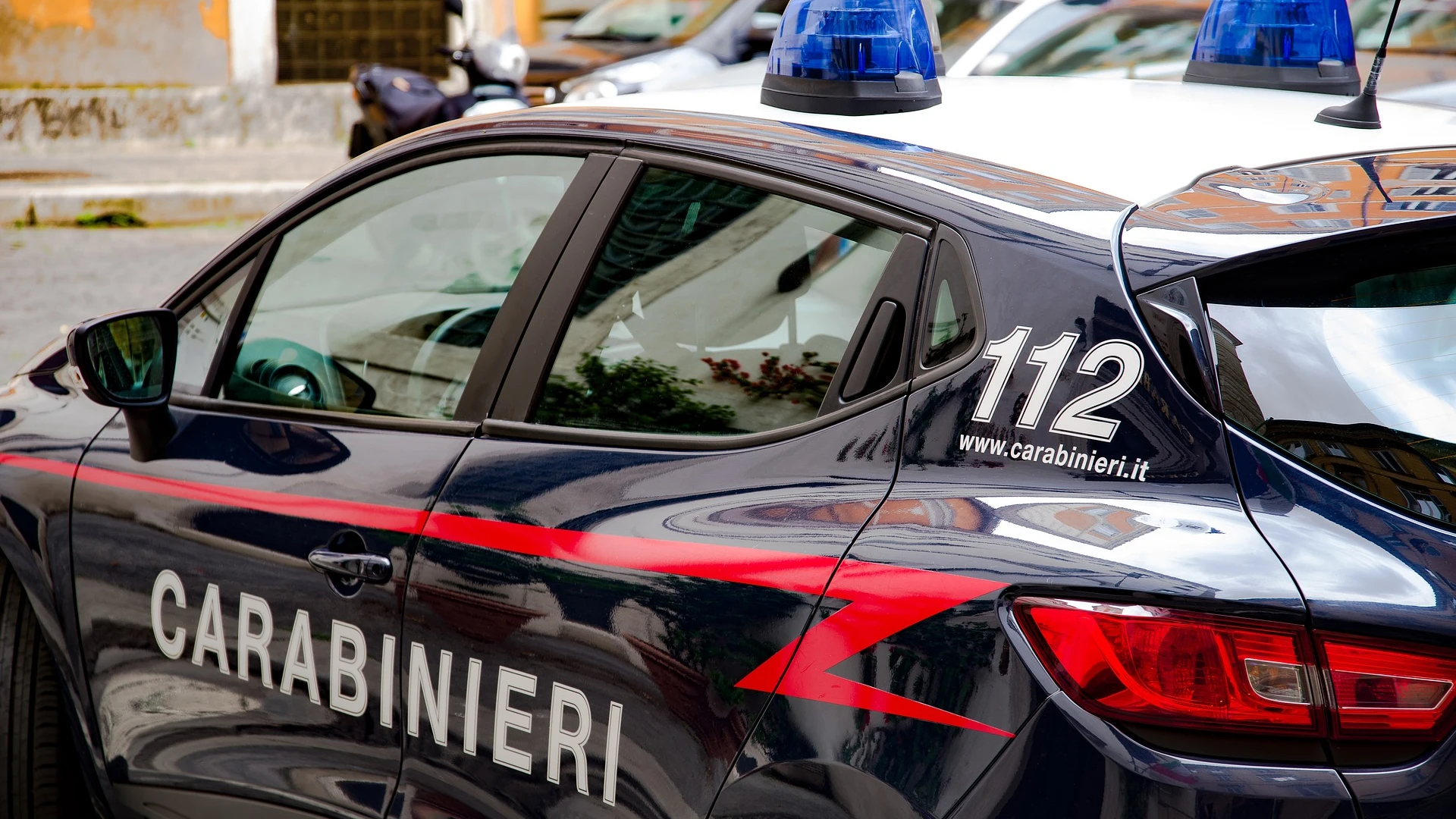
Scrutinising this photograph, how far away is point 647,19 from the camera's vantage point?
36.1ft

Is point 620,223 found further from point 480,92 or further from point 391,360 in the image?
point 480,92

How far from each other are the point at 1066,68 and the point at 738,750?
6349mm

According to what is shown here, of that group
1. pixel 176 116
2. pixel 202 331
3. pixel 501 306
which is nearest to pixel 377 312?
pixel 202 331

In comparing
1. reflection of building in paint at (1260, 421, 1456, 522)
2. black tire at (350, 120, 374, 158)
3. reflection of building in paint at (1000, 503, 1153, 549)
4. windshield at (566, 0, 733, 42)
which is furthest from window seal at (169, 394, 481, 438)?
windshield at (566, 0, 733, 42)

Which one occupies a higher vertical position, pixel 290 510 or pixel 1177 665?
pixel 1177 665

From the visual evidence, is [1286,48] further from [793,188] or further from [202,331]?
[202,331]

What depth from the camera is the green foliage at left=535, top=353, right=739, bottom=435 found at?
182 cm

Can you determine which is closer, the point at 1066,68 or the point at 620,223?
the point at 620,223

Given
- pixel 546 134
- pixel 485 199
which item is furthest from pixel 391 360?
pixel 485 199

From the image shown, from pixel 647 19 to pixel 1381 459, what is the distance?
10.3 metres

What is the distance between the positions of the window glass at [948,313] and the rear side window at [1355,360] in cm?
26

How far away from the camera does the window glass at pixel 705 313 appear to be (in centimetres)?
173

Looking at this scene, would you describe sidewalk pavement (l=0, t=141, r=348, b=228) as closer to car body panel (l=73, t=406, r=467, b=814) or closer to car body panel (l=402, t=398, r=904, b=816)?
car body panel (l=73, t=406, r=467, b=814)

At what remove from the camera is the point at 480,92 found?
884 centimetres
